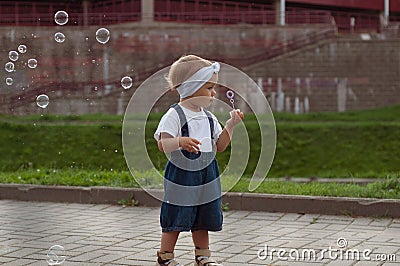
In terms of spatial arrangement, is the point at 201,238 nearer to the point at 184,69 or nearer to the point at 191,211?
the point at 191,211

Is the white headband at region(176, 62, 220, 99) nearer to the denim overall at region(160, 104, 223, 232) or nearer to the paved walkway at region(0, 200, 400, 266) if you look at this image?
the denim overall at region(160, 104, 223, 232)

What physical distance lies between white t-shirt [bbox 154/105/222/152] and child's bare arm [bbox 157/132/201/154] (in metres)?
0.06

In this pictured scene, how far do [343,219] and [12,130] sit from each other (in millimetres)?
13859

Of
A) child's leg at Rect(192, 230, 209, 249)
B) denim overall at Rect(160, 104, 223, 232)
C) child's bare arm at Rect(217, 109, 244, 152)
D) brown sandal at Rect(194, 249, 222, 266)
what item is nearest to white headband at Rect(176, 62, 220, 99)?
denim overall at Rect(160, 104, 223, 232)

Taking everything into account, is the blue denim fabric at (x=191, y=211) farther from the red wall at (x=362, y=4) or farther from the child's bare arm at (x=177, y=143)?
the red wall at (x=362, y=4)

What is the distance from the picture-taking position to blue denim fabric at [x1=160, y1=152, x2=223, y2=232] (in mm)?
5008

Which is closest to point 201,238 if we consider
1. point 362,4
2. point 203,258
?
point 203,258

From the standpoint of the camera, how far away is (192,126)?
16.7ft

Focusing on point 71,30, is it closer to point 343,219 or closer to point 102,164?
point 102,164

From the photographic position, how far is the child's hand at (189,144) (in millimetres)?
4828

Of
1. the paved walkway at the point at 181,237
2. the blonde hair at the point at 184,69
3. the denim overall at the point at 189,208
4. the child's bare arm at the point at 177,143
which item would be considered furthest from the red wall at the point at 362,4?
the child's bare arm at the point at 177,143

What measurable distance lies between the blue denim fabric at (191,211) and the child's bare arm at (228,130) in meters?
0.14

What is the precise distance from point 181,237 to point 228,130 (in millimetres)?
1730

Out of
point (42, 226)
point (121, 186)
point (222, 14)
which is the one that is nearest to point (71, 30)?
point (222, 14)
